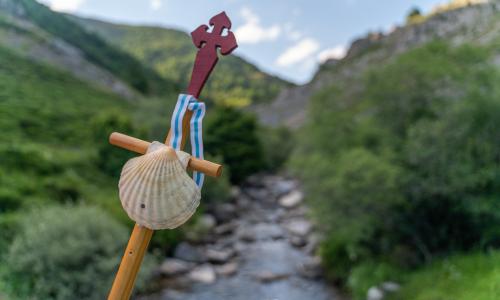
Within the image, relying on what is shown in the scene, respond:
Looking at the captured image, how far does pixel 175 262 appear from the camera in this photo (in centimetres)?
1242

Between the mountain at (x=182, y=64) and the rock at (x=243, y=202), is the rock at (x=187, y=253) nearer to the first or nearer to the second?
the rock at (x=243, y=202)

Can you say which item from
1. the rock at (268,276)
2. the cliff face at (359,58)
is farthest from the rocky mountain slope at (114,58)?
the cliff face at (359,58)

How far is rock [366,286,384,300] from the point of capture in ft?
30.9

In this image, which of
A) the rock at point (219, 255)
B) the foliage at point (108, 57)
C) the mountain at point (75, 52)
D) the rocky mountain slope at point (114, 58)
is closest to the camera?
the rock at point (219, 255)

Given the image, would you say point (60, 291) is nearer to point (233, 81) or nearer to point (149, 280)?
point (149, 280)

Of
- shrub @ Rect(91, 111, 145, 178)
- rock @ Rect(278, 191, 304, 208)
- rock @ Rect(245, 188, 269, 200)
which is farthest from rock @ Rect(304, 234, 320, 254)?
rock @ Rect(245, 188, 269, 200)

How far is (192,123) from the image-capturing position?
96.6 inches

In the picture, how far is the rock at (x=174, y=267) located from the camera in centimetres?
1175

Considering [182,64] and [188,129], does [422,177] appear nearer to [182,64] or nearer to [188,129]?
[188,129]

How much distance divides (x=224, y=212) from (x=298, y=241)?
183 inches

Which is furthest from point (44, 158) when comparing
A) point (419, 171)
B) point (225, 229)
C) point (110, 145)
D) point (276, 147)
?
point (276, 147)

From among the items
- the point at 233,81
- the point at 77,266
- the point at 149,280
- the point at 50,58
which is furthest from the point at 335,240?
the point at 233,81

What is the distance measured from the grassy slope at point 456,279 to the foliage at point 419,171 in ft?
2.22

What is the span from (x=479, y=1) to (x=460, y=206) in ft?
22.5
